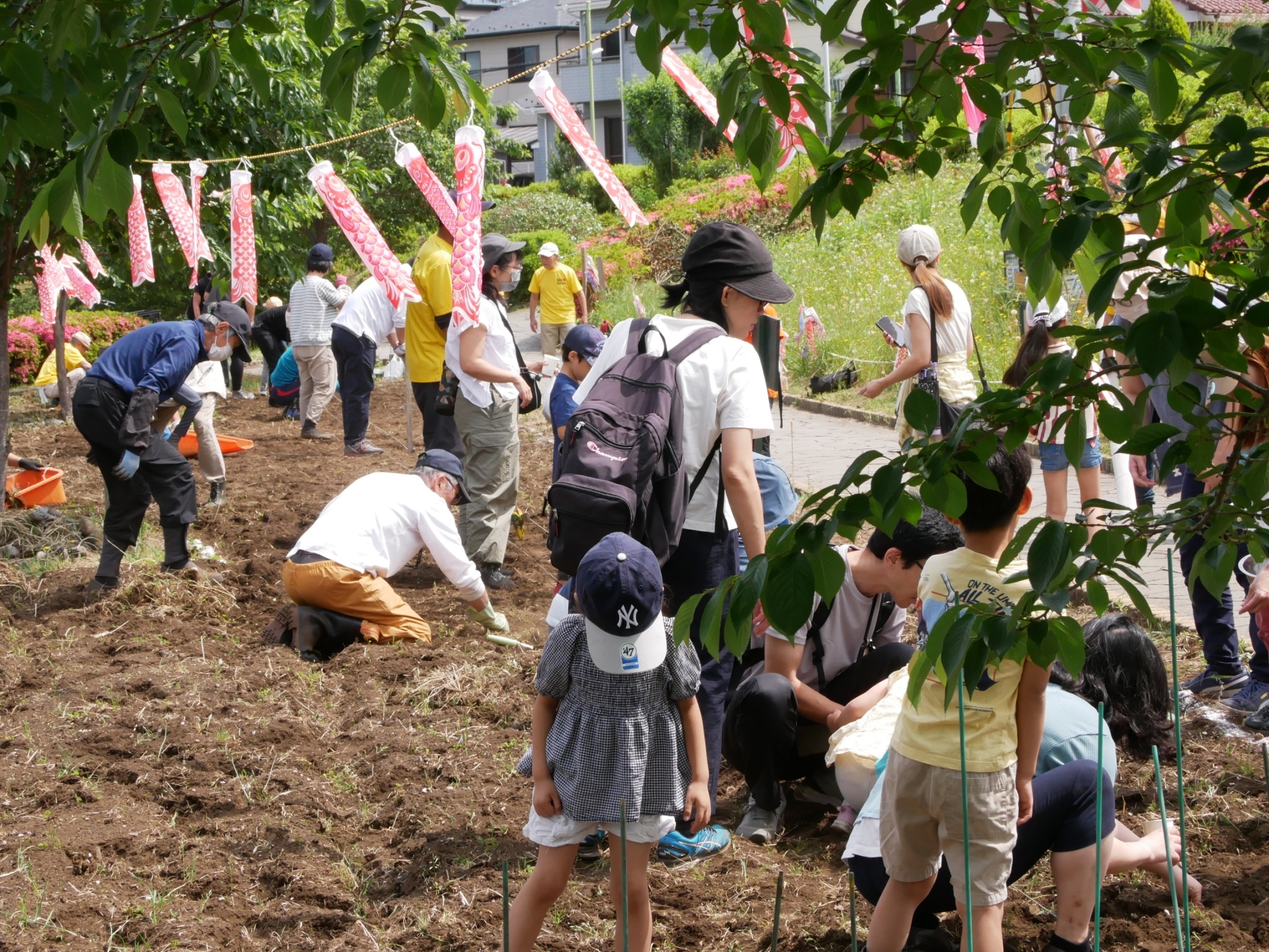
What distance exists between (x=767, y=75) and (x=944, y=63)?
32cm

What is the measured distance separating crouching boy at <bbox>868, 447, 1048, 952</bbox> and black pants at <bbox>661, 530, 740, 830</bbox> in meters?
0.88

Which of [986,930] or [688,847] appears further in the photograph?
[688,847]

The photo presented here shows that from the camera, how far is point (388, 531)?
18.2ft

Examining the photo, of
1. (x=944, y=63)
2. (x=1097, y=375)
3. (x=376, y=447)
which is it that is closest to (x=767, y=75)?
(x=944, y=63)

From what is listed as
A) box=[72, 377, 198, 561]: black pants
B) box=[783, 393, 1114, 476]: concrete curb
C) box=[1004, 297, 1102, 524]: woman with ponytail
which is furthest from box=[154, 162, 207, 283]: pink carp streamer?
box=[783, 393, 1114, 476]: concrete curb

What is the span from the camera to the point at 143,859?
147 inches

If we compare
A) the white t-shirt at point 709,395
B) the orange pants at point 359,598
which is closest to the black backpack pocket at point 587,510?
the white t-shirt at point 709,395

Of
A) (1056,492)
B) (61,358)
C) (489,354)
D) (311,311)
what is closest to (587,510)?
(489,354)

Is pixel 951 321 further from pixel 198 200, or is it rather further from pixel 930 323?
pixel 198 200

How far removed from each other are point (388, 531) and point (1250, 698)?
145 inches

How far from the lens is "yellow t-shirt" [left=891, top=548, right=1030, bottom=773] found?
103 inches

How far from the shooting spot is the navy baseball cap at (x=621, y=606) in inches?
107

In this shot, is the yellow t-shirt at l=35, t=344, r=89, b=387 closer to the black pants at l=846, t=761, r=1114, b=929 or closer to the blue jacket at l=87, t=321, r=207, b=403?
the blue jacket at l=87, t=321, r=207, b=403

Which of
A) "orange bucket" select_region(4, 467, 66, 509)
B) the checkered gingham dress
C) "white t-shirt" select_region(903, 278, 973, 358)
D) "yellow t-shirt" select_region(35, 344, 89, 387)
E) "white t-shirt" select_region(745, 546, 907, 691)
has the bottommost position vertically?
"yellow t-shirt" select_region(35, 344, 89, 387)
